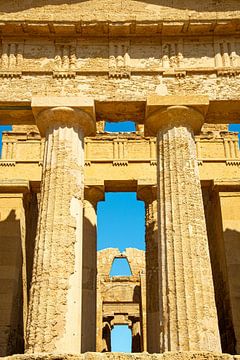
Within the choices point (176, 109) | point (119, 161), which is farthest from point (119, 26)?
point (119, 161)

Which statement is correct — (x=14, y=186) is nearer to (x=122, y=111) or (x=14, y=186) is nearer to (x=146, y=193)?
(x=146, y=193)

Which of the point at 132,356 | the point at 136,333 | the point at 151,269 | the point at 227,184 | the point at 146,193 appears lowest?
the point at 132,356

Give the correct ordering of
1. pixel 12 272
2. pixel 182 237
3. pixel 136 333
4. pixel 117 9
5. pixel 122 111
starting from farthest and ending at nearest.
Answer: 1. pixel 136 333
2. pixel 12 272
3. pixel 117 9
4. pixel 122 111
5. pixel 182 237

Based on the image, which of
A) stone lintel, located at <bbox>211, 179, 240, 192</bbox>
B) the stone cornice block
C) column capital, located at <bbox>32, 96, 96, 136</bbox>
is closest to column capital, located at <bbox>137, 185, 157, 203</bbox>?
stone lintel, located at <bbox>211, 179, 240, 192</bbox>

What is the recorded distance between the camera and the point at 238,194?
21.1 meters

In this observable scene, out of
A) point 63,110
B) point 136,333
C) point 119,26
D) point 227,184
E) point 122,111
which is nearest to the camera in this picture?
point 63,110

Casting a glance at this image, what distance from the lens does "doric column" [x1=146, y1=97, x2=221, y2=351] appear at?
1274cm

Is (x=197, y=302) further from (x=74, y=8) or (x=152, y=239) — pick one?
(x=74, y=8)

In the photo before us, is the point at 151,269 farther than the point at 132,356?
Yes

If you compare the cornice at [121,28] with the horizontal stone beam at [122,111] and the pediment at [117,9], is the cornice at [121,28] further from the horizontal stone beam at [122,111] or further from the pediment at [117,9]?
the horizontal stone beam at [122,111]

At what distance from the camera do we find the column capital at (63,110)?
51.1ft

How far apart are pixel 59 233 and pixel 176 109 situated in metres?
5.15

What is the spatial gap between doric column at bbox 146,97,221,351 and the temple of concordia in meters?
0.03

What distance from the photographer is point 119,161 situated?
21.8 m
